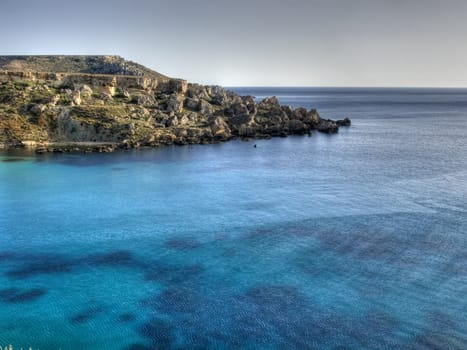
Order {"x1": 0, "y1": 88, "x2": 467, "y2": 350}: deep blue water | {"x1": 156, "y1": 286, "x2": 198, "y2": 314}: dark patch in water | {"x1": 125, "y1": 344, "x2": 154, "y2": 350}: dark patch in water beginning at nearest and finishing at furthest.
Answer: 1. {"x1": 125, "y1": 344, "x2": 154, "y2": 350}: dark patch in water
2. {"x1": 0, "y1": 88, "x2": 467, "y2": 350}: deep blue water
3. {"x1": 156, "y1": 286, "x2": 198, "y2": 314}: dark patch in water

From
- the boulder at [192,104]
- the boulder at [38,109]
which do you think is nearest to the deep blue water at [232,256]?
the boulder at [38,109]

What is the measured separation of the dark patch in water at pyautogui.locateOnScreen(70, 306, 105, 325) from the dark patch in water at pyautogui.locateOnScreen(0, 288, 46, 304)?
184 inches

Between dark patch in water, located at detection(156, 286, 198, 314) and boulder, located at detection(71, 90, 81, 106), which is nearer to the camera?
dark patch in water, located at detection(156, 286, 198, 314)

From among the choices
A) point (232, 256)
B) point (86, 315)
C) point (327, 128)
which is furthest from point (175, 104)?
point (86, 315)

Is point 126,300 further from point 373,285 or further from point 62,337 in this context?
point 373,285

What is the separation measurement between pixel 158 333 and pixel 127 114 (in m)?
87.2

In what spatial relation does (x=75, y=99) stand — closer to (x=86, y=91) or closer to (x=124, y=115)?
(x=86, y=91)

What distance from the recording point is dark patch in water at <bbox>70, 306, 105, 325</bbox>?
101ft

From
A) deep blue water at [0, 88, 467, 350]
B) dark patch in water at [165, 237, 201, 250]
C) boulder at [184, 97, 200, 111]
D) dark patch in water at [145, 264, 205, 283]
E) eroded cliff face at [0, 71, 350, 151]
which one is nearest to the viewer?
deep blue water at [0, 88, 467, 350]

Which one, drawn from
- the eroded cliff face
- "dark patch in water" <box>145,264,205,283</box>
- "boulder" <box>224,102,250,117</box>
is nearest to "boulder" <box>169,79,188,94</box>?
the eroded cliff face

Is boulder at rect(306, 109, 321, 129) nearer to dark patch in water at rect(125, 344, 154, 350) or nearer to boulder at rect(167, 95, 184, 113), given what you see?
boulder at rect(167, 95, 184, 113)

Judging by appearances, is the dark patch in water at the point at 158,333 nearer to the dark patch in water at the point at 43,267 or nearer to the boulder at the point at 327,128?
the dark patch in water at the point at 43,267

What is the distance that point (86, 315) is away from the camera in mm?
31391

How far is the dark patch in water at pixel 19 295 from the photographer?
109 ft
